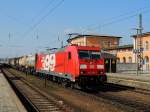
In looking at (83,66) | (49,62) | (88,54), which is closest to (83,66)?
(83,66)

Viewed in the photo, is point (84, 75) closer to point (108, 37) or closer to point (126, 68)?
point (126, 68)

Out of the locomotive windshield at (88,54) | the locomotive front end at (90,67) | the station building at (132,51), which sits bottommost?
the locomotive front end at (90,67)

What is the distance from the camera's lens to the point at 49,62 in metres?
34.4

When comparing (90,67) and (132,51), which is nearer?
(90,67)

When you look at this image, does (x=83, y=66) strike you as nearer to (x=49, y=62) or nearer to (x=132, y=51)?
(x=49, y=62)

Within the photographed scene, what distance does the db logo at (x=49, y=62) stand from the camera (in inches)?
1263

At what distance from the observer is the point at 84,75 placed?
23859 mm

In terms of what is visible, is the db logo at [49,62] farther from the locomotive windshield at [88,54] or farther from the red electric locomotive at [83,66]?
the locomotive windshield at [88,54]

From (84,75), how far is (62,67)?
13.9 ft

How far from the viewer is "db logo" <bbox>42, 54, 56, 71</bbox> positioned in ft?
105

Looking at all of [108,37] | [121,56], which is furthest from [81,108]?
[108,37]

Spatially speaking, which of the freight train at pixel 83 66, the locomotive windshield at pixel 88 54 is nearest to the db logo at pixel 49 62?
the freight train at pixel 83 66

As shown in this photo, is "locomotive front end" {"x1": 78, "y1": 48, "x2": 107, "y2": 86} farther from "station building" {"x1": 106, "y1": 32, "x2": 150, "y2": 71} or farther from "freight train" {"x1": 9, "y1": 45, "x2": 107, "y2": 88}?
"station building" {"x1": 106, "y1": 32, "x2": 150, "y2": 71}

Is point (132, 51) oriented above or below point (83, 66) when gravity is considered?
above
